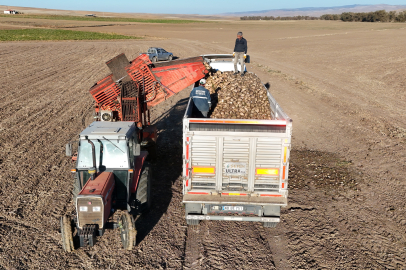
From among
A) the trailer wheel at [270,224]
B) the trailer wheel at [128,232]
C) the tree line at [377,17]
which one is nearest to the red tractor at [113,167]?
the trailer wheel at [128,232]

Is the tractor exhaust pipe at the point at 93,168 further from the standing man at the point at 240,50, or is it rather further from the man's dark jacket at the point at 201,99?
the standing man at the point at 240,50

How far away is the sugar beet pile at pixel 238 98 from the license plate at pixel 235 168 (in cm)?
285

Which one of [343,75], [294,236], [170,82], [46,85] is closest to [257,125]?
[294,236]

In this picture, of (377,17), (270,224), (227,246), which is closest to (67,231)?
(227,246)

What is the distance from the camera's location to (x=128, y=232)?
6602mm

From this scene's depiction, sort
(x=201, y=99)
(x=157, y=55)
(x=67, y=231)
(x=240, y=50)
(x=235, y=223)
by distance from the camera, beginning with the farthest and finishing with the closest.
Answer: (x=157, y=55) → (x=240, y=50) → (x=201, y=99) → (x=235, y=223) → (x=67, y=231)

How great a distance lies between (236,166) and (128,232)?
2.62 metres

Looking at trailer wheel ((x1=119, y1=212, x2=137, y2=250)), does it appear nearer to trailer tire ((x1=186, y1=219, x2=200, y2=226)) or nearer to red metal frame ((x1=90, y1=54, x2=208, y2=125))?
trailer tire ((x1=186, y1=219, x2=200, y2=226))

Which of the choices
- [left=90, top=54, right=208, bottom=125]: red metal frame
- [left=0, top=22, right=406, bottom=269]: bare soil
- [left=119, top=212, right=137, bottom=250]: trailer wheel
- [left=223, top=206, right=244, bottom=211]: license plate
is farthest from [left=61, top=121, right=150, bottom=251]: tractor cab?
[left=90, top=54, right=208, bottom=125]: red metal frame

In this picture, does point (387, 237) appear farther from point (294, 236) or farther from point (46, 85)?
point (46, 85)

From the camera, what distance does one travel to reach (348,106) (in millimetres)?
18391

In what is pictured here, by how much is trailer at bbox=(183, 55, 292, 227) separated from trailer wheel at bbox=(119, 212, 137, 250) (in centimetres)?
125

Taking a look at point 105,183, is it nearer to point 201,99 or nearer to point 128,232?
point 128,232

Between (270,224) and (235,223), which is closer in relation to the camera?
Result: (270,224)
